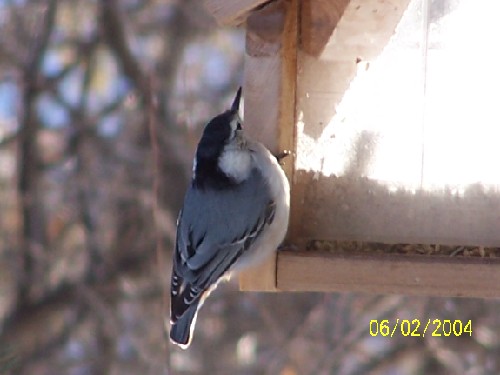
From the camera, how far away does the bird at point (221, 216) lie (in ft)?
7.22

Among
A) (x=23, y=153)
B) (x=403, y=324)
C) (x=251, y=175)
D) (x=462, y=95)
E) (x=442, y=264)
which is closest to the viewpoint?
(x=442, y=264)

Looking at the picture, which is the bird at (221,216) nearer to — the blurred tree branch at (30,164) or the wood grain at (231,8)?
the wood grain at (231,8)

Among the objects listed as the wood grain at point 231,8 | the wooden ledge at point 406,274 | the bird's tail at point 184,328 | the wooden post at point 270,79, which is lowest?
the bird's tail at point 184,328

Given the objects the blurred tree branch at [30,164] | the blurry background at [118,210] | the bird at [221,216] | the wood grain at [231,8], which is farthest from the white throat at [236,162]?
the blurred tree branch at [30,164]

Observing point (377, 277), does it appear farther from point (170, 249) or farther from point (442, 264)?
point (170, 249)

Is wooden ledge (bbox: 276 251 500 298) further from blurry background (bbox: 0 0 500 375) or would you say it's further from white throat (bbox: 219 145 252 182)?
blurry background (bbox: 0 0 500 375)

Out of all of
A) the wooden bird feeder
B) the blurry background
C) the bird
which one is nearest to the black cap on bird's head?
the bird

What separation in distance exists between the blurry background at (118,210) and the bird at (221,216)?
1.88 metres

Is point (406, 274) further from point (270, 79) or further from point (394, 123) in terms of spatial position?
point (270, 79)

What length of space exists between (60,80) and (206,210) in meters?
2.29

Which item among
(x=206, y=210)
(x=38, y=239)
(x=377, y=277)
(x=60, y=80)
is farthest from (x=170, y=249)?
(x=377, y=277)

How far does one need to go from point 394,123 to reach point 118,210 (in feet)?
8.02

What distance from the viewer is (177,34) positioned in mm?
4324

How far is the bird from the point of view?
220cm
